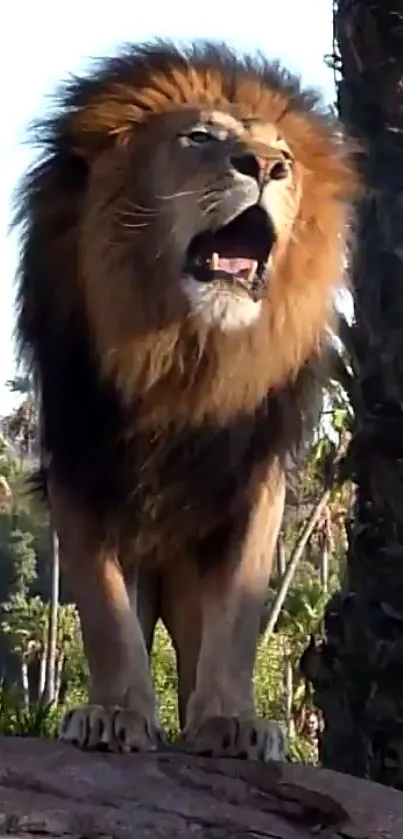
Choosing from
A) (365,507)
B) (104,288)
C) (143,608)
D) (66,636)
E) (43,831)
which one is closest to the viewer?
(43,831)

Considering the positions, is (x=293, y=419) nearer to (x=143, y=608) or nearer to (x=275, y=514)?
(x=275, y=514)

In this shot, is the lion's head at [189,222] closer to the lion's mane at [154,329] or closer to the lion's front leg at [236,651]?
the lion's mane at [154,329]

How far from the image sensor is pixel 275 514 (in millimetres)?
3543

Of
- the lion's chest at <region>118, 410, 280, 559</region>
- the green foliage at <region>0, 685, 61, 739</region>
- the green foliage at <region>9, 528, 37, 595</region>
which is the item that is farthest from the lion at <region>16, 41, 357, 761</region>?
the green foliage at <region>9, 528, 37, 595</region>

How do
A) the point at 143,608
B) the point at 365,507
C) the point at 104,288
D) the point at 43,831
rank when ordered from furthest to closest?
the point at 365,507 → the point at 143,608 → the point at 104,288 → the point at 43,831

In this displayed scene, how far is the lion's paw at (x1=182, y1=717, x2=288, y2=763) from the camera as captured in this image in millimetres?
3305

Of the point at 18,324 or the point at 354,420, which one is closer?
the point at 18,324

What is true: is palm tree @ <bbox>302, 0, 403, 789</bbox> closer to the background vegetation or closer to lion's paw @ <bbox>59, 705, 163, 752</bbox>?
the background vegetation

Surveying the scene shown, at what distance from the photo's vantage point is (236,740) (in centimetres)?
332

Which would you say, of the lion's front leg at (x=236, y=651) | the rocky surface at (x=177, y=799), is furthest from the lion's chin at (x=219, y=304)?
the rocky surface at (x=177, y=799)

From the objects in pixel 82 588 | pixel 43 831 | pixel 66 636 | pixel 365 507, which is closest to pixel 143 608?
pixel 82 588

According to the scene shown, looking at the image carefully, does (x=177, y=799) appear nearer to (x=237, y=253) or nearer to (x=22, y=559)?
(x=237, y=253)

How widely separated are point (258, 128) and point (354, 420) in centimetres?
125

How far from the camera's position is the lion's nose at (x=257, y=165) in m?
3.08
